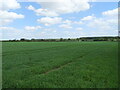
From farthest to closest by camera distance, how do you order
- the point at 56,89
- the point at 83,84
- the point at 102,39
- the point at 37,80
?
the point at 102,39 < the point at 37,80 < the point at 83,84 < the point at 56,89

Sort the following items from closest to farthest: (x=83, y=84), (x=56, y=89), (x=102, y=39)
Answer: (x=56, y=89), (x=83, y=84), (x=102, y=39)

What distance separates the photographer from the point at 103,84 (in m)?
7.58

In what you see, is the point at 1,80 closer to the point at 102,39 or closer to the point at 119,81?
the point at 119,81

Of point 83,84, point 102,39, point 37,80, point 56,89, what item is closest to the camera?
point 56,89

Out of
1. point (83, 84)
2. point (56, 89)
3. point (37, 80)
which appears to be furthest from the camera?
point (37, 80)

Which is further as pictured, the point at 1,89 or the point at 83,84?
the point at 83,84

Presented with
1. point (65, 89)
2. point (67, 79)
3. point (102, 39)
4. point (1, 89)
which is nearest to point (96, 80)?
point (67, 79)

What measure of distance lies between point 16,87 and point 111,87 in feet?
13.5

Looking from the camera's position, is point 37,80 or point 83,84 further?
point 37,80

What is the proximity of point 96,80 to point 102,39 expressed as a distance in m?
133

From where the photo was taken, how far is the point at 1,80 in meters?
8.27

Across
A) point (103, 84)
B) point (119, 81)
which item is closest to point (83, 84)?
point (103, 84)

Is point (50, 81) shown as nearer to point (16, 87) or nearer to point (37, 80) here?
point (37, 80)

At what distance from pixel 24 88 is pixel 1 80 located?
1.92m
